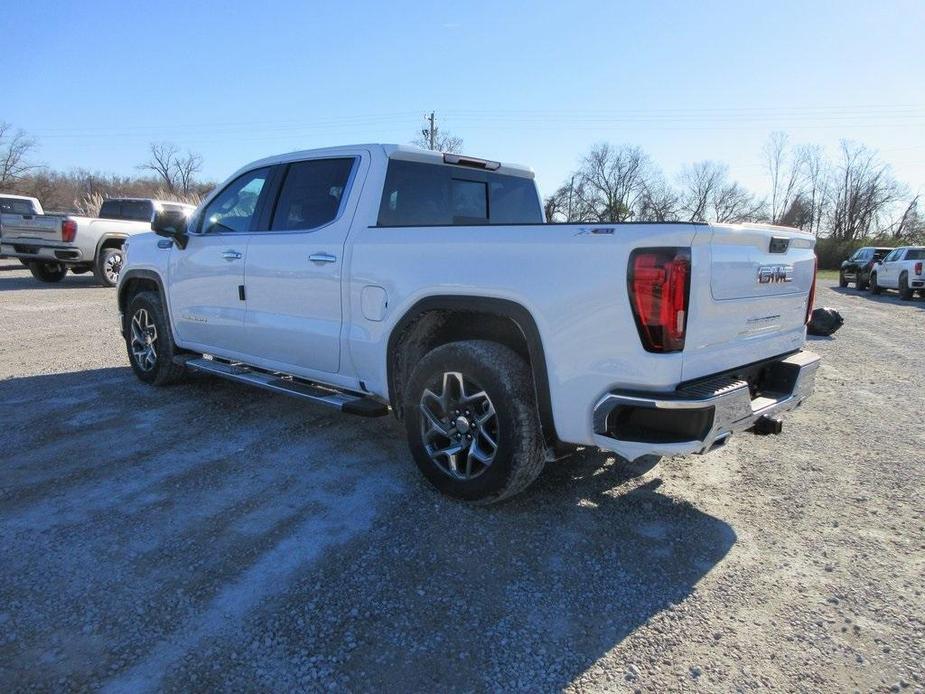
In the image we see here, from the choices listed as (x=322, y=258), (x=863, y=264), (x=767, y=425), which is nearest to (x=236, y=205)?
(x=322, y=258)

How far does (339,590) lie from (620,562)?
1.28 metres

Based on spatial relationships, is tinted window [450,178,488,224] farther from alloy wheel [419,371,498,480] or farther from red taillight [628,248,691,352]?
red taillight [628,248,691,352]

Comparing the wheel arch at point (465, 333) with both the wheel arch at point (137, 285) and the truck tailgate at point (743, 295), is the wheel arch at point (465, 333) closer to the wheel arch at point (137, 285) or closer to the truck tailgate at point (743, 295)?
the truck tailgate at point (743, 295)

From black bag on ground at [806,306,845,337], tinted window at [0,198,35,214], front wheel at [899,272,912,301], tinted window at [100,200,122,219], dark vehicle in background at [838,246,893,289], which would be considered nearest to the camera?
black bag on ground at [806,306,845,337]

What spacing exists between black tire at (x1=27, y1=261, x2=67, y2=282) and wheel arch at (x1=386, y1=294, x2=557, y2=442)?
47.8ft

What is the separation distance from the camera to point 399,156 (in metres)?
3.99

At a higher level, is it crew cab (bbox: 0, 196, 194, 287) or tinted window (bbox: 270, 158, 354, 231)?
tinted window (bbox: 270, 158, 354, 231)

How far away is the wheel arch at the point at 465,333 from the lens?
2.95 meters

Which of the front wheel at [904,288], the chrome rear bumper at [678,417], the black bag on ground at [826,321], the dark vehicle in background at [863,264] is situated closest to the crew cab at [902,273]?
the front wheel at [904,288]

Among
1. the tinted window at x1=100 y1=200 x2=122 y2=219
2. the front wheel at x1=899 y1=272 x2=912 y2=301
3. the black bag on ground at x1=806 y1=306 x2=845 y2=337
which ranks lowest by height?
the front wheel at x1=899 y1=272 x2=912 y2=301

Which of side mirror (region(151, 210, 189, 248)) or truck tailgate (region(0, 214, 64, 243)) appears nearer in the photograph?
side mirror (region(151, 210, 189, 248))

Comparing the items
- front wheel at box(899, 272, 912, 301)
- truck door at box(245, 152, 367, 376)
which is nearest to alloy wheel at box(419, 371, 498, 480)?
truck door at box(245, 152, 367, 376)

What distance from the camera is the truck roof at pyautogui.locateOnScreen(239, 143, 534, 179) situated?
3.98 meters

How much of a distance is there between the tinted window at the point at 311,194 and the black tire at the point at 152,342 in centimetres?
183
